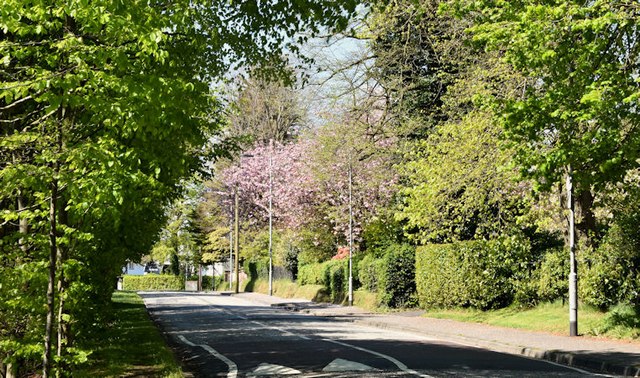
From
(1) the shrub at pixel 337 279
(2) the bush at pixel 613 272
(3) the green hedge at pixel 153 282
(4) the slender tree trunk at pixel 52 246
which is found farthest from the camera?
(3) the green hedge at pixel 153 282

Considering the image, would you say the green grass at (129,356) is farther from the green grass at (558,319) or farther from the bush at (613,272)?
the bush at (613,272)

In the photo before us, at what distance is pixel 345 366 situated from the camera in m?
13.0

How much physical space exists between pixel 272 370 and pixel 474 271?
48.6 feet

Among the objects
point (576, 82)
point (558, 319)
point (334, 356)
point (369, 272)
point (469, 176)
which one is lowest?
point (334, 356)

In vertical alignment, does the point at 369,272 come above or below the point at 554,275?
below

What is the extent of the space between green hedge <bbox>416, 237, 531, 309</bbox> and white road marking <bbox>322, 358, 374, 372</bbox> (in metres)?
10.7

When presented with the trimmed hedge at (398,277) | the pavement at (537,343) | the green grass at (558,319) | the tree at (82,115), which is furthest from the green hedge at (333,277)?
the tree at (82,115)

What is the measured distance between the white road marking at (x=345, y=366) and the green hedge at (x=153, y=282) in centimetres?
7728

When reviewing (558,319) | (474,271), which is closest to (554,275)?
(558,319)

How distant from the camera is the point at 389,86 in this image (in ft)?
102

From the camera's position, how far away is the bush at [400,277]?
107 ft

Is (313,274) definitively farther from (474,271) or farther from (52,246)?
(52,246)

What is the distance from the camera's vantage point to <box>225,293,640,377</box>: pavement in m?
13.6

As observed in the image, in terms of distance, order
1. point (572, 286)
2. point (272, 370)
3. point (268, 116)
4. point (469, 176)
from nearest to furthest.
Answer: point (272, 370) < point (572, 286) < point (469, 176) < point (268, 116)
